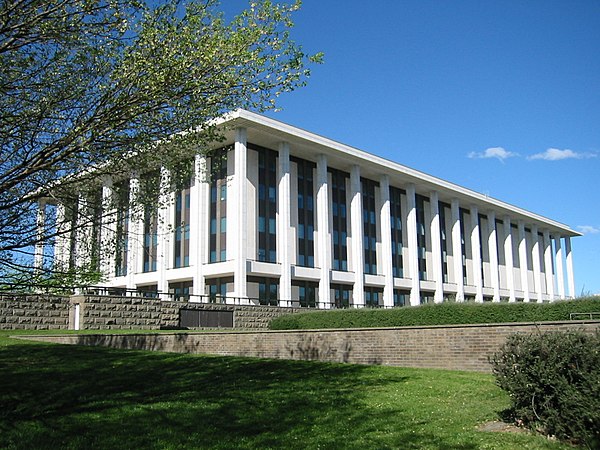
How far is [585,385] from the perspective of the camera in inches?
327

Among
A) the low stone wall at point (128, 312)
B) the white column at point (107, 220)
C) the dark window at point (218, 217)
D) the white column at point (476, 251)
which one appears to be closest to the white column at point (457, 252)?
the white column at point (476, 251)

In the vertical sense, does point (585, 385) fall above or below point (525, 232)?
below

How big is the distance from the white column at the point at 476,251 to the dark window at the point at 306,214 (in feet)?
81.9

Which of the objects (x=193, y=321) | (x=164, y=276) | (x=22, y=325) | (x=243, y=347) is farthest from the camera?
(x=164, y=276)

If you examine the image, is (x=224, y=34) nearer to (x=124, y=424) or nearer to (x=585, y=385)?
(x=124, y=424)

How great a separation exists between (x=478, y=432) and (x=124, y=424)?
5.48 meters

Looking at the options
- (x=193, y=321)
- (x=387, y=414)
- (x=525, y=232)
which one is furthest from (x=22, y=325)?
(x=525, y=232)

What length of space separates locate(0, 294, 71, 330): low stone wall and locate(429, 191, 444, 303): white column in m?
41.3

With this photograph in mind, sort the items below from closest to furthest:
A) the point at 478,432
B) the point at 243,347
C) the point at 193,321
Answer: the point at 478,432
the point at 243,347
the point at 193,321

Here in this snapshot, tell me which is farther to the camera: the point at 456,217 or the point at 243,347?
the point at 456,217

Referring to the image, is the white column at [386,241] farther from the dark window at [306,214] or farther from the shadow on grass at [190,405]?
the shadow on grass at [190,405]

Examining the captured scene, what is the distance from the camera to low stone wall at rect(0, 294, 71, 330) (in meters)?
25.0

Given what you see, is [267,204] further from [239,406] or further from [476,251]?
[239,406]

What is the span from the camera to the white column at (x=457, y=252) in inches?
2494
